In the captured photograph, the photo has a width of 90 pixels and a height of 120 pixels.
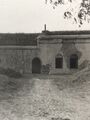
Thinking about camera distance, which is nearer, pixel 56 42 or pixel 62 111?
pixel 62 111

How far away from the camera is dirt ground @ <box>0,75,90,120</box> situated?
43.4ft

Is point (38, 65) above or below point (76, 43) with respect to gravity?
below

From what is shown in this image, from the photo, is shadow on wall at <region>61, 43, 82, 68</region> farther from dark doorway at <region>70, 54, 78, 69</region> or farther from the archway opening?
the archway opening

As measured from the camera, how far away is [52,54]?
32969mm

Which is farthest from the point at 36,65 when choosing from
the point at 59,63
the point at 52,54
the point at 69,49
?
the point at 69,49

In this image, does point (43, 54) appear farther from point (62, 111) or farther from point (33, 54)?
point (62, 111)

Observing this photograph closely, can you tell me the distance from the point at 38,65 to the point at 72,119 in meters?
22.6

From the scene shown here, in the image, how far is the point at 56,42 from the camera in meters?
32.9

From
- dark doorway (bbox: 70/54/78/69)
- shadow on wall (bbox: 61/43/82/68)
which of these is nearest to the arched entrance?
shadow on wall (bbox: 61/43/82/68)

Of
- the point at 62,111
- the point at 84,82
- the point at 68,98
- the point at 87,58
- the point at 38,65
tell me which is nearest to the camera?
the point at 62,111

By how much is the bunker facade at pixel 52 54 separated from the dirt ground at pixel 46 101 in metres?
12.0

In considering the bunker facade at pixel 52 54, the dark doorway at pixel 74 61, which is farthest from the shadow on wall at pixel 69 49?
the dark doorway at pixel 74 61

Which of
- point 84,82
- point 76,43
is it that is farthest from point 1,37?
point 84,82

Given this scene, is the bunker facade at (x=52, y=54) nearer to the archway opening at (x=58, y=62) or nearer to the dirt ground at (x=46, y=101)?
the archway opening at (x=58, y=62)
